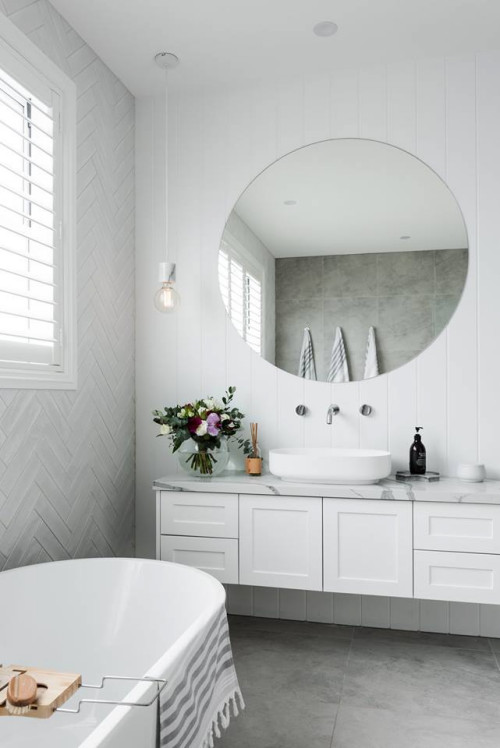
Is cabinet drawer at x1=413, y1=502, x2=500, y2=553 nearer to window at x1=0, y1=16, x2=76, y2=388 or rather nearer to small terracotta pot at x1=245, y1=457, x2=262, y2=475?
small terracotta pot at x1=245, y1=457, x2=262, y2=475

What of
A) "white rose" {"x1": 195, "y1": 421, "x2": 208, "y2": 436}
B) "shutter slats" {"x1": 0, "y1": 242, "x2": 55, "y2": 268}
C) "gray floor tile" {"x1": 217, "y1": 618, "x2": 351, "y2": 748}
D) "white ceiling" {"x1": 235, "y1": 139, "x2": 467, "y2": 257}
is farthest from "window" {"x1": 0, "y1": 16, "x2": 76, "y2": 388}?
"gray floor tile" {"x1": 217, "y1": 618, "x2": 351, "y2": 748}

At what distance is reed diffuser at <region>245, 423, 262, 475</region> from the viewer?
297cm

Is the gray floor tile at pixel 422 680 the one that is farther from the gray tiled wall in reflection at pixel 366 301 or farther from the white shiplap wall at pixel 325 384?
the gray tiled wall in reflection at pixel 366 301

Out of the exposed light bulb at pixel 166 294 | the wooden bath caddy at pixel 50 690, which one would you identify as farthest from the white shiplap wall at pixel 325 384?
the wooden bath caddy at pixel 50 690

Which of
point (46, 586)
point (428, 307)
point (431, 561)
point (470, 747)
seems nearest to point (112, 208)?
point (428, 307)

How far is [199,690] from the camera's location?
1629 mm

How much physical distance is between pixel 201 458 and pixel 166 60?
75.4 inches

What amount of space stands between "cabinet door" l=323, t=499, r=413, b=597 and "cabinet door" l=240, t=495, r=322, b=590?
0.06 metres

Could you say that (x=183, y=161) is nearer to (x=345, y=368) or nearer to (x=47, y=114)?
(x=47, y=114)

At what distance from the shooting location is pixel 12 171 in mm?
2287

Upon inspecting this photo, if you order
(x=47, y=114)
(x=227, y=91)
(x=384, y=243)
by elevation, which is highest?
(x=227, y=91)

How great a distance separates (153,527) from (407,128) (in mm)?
2407

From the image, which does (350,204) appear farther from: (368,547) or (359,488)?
(368,547)

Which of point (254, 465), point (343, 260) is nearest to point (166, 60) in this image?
point (343, 260)
